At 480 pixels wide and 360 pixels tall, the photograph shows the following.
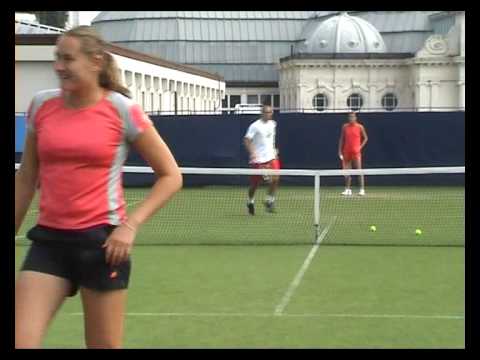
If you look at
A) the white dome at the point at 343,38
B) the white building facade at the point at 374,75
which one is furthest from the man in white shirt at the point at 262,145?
the white dome at the point at 343,38

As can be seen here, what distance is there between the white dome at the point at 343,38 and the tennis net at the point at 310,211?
5812cm

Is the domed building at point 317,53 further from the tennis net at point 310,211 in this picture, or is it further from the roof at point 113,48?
the tennis net at point 310,211

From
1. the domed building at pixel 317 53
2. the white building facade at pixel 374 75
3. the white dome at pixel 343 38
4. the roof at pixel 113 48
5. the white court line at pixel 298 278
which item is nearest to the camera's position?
the white court line at pixel 298 278

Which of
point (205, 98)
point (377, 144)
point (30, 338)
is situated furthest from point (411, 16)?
point (30, 338)

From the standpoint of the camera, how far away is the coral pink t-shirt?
420 centimetres

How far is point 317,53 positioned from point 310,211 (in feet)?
212

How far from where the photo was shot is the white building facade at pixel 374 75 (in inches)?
3034

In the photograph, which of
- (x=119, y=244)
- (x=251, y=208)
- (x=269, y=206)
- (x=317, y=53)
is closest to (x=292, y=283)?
(x=119, y=244)

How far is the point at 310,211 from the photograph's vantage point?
16.5 m

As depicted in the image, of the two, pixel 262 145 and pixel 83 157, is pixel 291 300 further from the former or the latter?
pixel 262 145

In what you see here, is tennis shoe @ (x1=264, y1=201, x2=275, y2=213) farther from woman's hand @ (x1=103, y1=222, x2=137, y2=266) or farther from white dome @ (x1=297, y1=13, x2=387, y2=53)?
white dome @ (x1=297, y1=13, x2=387, y2=53)

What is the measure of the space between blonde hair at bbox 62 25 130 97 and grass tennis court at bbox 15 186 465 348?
2.66 metres

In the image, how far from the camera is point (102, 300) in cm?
425
